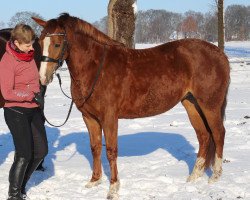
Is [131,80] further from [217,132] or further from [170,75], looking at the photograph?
[217,132]

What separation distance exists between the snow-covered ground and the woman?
0.58 metres

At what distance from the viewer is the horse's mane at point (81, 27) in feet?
14.4

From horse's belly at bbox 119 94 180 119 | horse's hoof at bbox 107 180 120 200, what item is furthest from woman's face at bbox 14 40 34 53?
horse's hoof at bbox 107 180 120 200

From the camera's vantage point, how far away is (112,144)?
4.63 meters

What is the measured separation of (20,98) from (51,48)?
616 millimetres

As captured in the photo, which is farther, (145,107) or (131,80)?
(145,107)

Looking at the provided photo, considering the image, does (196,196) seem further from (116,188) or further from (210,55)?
(210,55)

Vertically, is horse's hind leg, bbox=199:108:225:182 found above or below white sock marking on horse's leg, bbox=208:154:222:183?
above

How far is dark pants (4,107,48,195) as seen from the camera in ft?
13.2

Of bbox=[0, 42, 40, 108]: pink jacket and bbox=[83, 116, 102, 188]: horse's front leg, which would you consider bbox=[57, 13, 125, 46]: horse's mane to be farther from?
bbox=[83, 116, 102, 188]: horse's front leg

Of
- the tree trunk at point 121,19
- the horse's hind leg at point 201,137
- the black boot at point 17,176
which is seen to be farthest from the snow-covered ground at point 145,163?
the tree trunk at point 121,19

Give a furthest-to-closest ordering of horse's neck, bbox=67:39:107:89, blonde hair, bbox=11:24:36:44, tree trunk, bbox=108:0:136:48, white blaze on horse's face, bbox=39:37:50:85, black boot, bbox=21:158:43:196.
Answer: tree trunk, bbox=108:0:136:48 → horse's neck, bbox=67:39:107:89 → black boot, bbox=21:158:43:196 → white blaze on horse's face, bbox=39:37:50:85 → blonde hair, bbox=11:24:36:44

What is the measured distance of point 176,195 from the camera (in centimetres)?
449

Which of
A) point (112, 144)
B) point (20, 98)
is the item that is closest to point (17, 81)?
point (20, 98)
